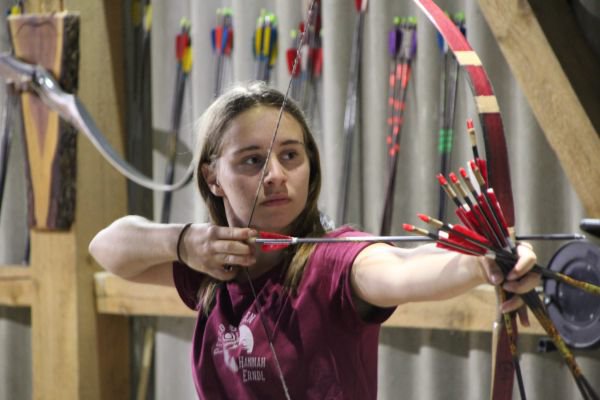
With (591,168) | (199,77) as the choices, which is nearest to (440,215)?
(591,168)

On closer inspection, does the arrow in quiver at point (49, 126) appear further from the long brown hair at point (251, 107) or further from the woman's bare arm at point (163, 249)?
the long brown hair at point (251, 107)

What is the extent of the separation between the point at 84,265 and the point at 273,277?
1.72 meters

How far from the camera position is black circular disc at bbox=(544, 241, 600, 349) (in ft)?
6.15

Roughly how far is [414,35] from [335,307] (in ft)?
4.58

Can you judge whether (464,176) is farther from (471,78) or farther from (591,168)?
(591,168)

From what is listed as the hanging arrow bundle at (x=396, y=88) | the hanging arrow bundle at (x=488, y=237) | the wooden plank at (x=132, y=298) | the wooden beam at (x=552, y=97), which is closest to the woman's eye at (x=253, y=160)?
the hanging arrow bundle at (x=488, y=237)

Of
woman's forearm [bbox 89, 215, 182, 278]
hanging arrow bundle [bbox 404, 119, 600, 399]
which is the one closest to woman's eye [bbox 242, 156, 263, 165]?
woman's forearm [bbox 89, 215, 182, 278]

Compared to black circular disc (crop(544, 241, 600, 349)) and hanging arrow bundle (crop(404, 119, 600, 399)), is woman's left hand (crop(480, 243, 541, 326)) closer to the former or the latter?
hanging arrow bundle (crop(404, 119, 600, 399))

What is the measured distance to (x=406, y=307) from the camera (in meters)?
2.55

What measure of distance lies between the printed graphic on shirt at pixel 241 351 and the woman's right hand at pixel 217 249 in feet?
0.28

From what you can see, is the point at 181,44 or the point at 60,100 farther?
the point at 181,44

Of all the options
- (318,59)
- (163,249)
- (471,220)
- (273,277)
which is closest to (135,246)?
(163,249)

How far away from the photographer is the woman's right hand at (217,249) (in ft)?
4.87

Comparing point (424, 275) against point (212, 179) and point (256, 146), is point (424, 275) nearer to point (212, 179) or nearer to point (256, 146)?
point (256, 146)
